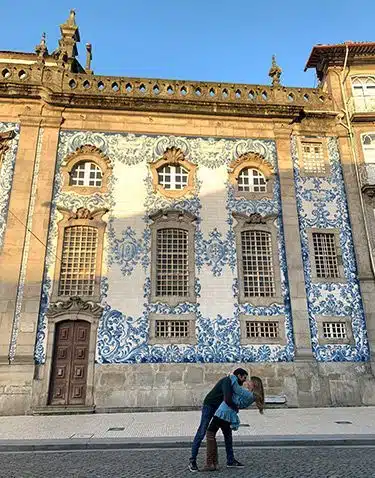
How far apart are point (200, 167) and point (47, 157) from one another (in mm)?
5260

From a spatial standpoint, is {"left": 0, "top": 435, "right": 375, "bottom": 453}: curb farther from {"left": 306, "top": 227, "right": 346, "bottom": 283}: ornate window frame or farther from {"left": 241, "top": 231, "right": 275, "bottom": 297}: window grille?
{"left": 306, "top": 227, "right": 346, "bottom": 283}: ornate window frame

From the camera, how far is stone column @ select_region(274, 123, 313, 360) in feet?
39.8

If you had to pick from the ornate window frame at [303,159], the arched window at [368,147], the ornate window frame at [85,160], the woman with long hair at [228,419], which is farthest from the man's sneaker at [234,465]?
the arched window at [368,147]

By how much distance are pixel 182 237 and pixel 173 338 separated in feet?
10.9

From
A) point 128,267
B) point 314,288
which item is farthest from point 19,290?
point 314,288

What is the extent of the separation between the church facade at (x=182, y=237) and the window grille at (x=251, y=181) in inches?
2.4

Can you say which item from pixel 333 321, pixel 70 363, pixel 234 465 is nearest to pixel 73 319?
pixel 70 363

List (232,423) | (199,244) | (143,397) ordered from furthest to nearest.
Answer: (199,244), (143,397), (232,423)

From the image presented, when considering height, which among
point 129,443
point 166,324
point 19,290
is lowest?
point 129,443

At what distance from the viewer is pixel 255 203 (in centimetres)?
1373

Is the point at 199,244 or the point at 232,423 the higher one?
the point at 199,244

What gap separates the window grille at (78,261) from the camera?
1227 centimetres

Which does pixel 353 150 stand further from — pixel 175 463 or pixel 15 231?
pixel 175 463

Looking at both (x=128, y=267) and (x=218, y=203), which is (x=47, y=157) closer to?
(x=128, y=267)
